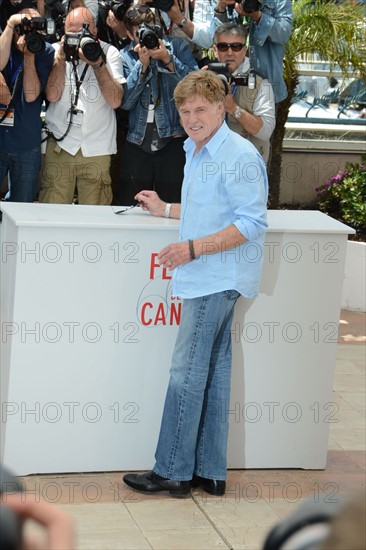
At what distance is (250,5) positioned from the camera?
6.41m

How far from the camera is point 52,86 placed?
19.9ft

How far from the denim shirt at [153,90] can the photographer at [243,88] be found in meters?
0.28

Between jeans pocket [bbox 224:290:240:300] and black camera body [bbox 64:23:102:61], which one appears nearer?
jeans pocket [bbox 224:290:240:300]

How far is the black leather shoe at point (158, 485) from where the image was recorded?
4.74 m

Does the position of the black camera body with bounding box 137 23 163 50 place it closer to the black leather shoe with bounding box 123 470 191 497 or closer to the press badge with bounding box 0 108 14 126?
the press badge with bounding box 0 108 14 126

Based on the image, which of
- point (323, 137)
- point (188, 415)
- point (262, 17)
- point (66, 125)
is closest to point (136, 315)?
point (188, 415)

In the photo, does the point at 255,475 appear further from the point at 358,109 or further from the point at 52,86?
the point at 358,109

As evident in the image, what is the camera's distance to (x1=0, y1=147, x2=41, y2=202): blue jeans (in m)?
6.17

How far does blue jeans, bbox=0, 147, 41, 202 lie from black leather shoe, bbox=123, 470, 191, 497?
7.09 feet

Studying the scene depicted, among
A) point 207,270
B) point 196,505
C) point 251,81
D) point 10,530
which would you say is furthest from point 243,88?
point 10,530

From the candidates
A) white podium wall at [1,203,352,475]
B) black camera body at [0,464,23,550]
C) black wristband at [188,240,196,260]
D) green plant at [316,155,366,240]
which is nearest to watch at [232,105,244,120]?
white podium wall at [1,203,352,475]

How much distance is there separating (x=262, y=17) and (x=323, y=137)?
138 inches

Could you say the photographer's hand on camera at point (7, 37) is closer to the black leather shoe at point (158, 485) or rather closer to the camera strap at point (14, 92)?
the camera strap at point (14, 92)

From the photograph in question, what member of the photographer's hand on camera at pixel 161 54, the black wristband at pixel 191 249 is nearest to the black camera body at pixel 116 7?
the photographer's hand on camera at pixel 161 54
